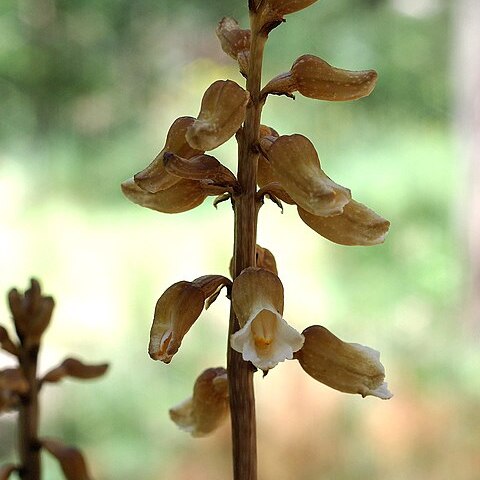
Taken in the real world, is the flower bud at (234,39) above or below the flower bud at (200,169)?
above

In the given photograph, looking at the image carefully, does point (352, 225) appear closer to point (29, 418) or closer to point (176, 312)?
point (176, 312)

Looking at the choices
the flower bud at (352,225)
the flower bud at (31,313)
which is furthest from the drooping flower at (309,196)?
the flower bud at (31,313)

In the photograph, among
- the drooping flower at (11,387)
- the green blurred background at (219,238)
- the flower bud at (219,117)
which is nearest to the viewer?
the flower bud at (219,117)

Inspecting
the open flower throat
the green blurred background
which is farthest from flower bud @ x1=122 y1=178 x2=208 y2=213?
the green blurred background

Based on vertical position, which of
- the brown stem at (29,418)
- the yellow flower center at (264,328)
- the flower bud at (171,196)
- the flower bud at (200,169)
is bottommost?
the brown stem at (29,418)

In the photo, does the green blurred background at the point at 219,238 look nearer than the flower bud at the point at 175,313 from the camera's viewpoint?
No

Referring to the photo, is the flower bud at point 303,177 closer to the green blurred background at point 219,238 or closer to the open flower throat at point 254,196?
the open flower throat at point 254,196

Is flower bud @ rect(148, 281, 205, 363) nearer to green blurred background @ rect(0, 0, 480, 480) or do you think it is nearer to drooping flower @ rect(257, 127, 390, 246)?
drooping flower @ rect(257, 127, 390, 246)
